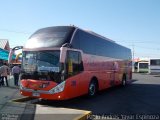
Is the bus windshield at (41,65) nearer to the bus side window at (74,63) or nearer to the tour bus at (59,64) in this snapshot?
the tour bus at (59,64)

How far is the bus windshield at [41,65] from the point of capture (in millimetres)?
12133

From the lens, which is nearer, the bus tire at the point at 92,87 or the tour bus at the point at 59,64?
the tour bus at the point at 59,64

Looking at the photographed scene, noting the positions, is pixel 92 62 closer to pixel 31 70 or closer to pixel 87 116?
pixel 31 70

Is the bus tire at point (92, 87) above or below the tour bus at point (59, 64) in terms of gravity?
below

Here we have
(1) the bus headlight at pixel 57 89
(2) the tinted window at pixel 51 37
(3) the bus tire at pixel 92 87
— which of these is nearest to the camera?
(1) the bus headlight at pixel 57 89

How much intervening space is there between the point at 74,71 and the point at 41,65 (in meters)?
1.53

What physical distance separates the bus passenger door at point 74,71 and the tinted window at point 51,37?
65cm

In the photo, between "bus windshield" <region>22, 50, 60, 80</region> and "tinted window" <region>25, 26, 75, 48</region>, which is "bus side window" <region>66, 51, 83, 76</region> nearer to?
"bus windshield" <region>22, 50, 60, 80</region>

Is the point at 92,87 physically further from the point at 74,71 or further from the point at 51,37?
the point at 51,37

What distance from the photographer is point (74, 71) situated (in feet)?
42.4

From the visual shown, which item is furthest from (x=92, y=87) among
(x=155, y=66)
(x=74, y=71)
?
(x=155, y=66)

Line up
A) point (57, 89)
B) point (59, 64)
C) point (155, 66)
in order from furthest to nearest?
point (155, 66), point (59, 64), point (57, 89)

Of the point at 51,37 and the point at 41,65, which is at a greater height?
the point at 51,37

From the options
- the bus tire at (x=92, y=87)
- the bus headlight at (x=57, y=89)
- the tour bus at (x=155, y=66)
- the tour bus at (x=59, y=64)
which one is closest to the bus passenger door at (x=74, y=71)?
the tour bus at (x=59, y=64)
